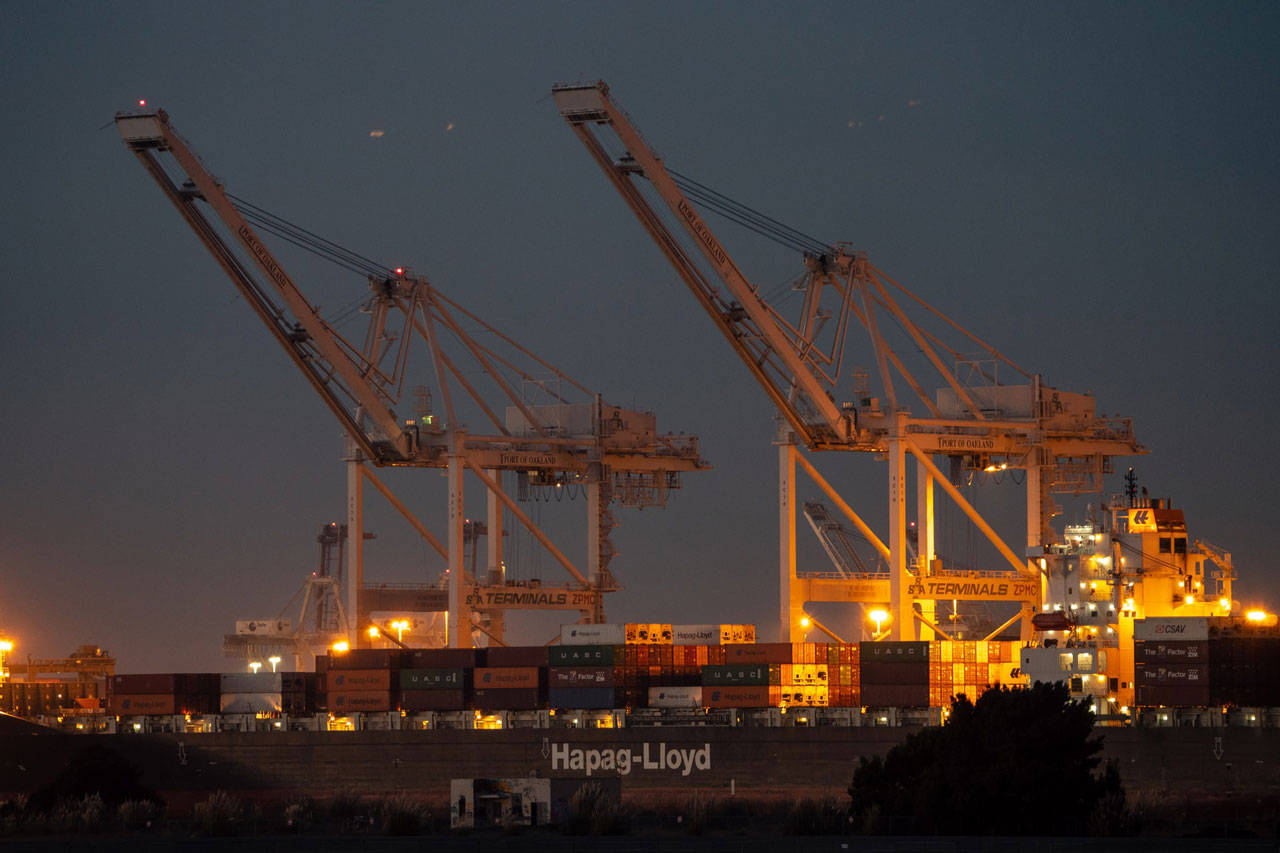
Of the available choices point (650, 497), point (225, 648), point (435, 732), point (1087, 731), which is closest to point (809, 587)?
point (650, 497)

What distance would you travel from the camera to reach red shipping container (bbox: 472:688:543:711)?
62562 mm

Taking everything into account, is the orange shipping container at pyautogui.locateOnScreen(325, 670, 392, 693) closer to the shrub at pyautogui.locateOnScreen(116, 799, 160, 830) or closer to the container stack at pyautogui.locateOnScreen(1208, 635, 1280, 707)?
the shrub at pyautogui.locateOnScreen(116, 799, 160, 830)

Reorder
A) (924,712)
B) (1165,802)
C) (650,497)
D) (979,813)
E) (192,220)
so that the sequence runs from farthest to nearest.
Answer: (650,497) < (192,220) < (924,712) < (1165,802) < (979,813)

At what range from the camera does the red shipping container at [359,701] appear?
64438 mm

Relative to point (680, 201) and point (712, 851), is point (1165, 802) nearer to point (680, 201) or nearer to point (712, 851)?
point (712, 851)

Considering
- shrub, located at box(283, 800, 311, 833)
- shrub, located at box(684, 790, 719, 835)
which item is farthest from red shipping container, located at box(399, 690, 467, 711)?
shrub, located at box(684, 790, 719, 835)

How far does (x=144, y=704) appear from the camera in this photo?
222ft

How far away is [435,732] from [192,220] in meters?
17.0

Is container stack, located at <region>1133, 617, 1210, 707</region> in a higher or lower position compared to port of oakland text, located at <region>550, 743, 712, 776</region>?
higher

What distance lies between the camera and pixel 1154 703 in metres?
55.8

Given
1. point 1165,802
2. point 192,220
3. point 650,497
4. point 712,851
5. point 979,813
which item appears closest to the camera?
point 712,851

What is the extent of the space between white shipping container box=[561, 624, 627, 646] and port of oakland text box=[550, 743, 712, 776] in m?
3.14

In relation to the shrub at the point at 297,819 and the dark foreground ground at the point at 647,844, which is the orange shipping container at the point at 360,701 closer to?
the shrub at the point at 297,819

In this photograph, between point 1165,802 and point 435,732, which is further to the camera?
point 435,732
